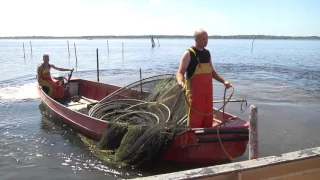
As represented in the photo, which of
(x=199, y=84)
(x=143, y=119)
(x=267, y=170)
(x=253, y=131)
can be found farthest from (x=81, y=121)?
(x=267, y=170)

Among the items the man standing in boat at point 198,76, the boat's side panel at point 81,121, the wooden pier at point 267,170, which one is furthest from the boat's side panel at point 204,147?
the wooden pier at point 267,170

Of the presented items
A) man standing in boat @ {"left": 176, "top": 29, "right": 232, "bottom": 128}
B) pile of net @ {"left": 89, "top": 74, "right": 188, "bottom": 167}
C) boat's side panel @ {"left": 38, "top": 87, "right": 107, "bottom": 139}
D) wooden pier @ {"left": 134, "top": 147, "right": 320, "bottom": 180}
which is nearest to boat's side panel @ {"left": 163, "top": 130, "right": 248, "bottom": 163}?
pile of net @ {"left": 89, "top": 74, "right": 188, "bottom": 167}

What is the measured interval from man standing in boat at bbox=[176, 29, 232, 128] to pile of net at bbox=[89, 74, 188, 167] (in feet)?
1.01

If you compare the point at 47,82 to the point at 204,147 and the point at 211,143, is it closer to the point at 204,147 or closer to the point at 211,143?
the point at 204,147

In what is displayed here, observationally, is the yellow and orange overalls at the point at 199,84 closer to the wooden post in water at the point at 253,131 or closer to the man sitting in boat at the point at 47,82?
the wooden post in water at the point at 253,131

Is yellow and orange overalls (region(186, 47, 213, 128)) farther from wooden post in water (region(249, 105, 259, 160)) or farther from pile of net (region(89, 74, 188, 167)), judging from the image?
wooden post in water (region(249, 105, 259, 160))

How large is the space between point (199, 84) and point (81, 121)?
169 inches

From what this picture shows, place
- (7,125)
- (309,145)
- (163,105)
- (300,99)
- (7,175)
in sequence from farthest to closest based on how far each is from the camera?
(300,99) → (7,125) → (309,145) → (163,105) → (7,175)

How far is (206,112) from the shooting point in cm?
632

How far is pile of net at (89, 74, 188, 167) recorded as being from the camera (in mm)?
6578

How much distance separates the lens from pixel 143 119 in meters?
8.01

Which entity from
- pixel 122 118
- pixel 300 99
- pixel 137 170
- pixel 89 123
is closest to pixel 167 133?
pixel 137 170

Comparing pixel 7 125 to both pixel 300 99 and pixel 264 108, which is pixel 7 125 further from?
pixel 300 99

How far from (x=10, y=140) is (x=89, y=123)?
8.38 ft
